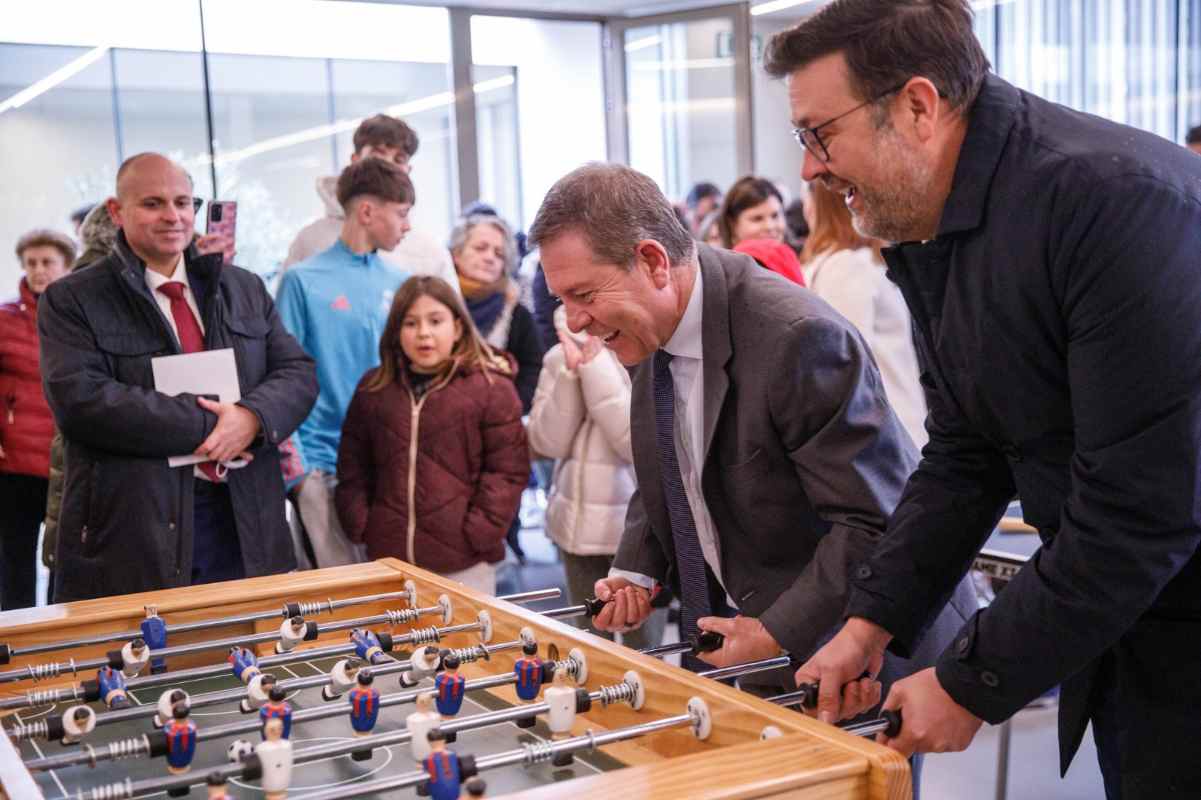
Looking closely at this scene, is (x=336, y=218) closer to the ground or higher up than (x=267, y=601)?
higher up

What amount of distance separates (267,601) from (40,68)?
4.01 m

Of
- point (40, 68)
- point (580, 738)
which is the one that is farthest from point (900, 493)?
point (40, 68)

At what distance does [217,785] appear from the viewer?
1.19 meters

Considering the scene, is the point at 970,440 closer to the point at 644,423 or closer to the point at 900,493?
the point at 900,493

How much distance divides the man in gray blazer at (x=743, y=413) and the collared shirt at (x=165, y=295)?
1.48m

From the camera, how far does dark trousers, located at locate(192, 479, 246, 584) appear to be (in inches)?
119

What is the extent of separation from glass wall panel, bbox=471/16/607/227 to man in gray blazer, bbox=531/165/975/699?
16.6ft

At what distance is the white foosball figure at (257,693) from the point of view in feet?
5.13

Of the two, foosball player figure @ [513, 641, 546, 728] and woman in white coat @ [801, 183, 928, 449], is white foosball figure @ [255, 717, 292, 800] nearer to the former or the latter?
foosball player figure @ [513, 641, 546, 728]

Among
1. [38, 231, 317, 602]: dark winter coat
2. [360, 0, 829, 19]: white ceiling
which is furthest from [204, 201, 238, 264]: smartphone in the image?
[360, 0, 829, 19]: white ceiling

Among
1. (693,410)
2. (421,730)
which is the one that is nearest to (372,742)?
(421,730)

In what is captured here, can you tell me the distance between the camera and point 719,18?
22.2 ft

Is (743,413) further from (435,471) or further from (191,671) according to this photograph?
(435,471)

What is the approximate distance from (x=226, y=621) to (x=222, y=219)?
1.84m
